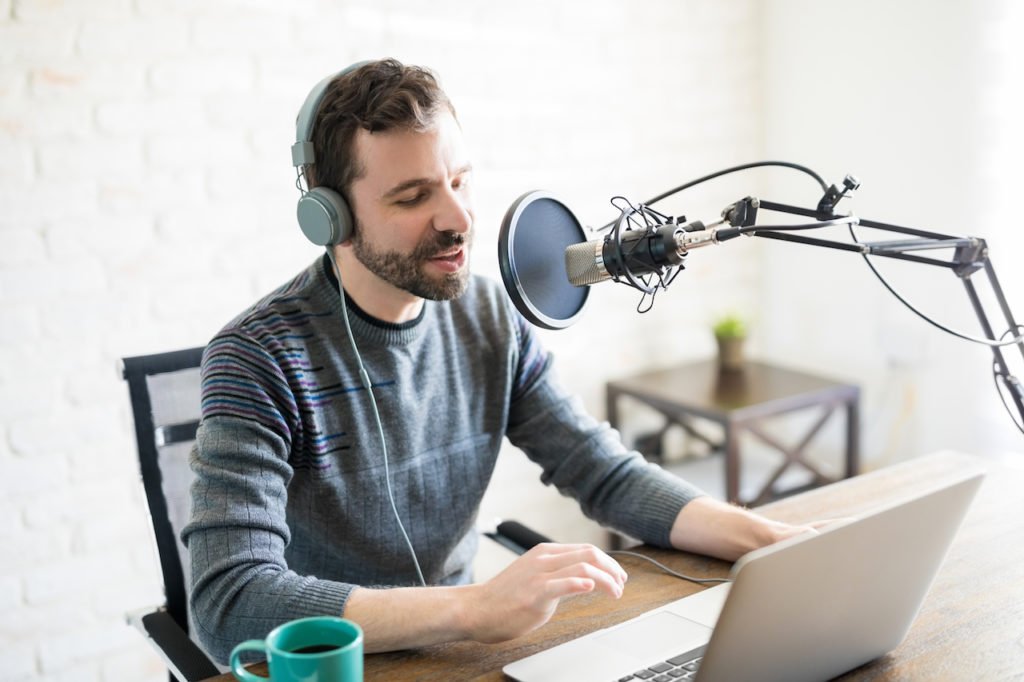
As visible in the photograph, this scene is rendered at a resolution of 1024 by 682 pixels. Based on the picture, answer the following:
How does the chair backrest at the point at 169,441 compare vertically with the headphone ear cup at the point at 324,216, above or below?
below

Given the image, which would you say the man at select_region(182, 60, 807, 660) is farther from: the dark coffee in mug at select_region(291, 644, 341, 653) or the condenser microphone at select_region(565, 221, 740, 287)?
→ the condenser microphone at select_region(565, 221, 740, 287)

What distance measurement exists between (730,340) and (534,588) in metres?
1.77

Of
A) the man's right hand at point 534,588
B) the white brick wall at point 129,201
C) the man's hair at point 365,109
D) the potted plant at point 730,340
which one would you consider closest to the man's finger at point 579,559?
the man's right hand at point 534,588

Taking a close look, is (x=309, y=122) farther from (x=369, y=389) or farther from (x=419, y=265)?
(x=369, y=389)

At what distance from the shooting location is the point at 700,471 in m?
2.77

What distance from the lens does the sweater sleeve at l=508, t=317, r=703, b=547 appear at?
134 cm

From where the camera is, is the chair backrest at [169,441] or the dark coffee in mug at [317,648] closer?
the dark coffee in mug at [317,648]

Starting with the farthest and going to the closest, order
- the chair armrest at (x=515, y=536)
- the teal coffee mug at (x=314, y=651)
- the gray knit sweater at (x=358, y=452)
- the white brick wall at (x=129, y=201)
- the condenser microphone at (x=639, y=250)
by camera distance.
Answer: the white brick wall at (x=129, y=201) → the chair armrest at (x=515, y=536) → the gray knit sweater at (x=358, y=452) → the condenser microphone at (x=639, y=250) → the teal coffee mug at (x=314, y=651)

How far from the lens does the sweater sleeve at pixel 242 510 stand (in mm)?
1075

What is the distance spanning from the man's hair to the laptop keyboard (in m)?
0.72

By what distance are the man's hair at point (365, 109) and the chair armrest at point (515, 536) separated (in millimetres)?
532

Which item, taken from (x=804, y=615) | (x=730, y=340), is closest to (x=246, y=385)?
(x=804, y=615)

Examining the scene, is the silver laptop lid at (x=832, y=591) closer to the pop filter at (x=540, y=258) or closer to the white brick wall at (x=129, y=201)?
the pop filter at (x=540, y=258)

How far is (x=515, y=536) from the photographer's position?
1481mm
